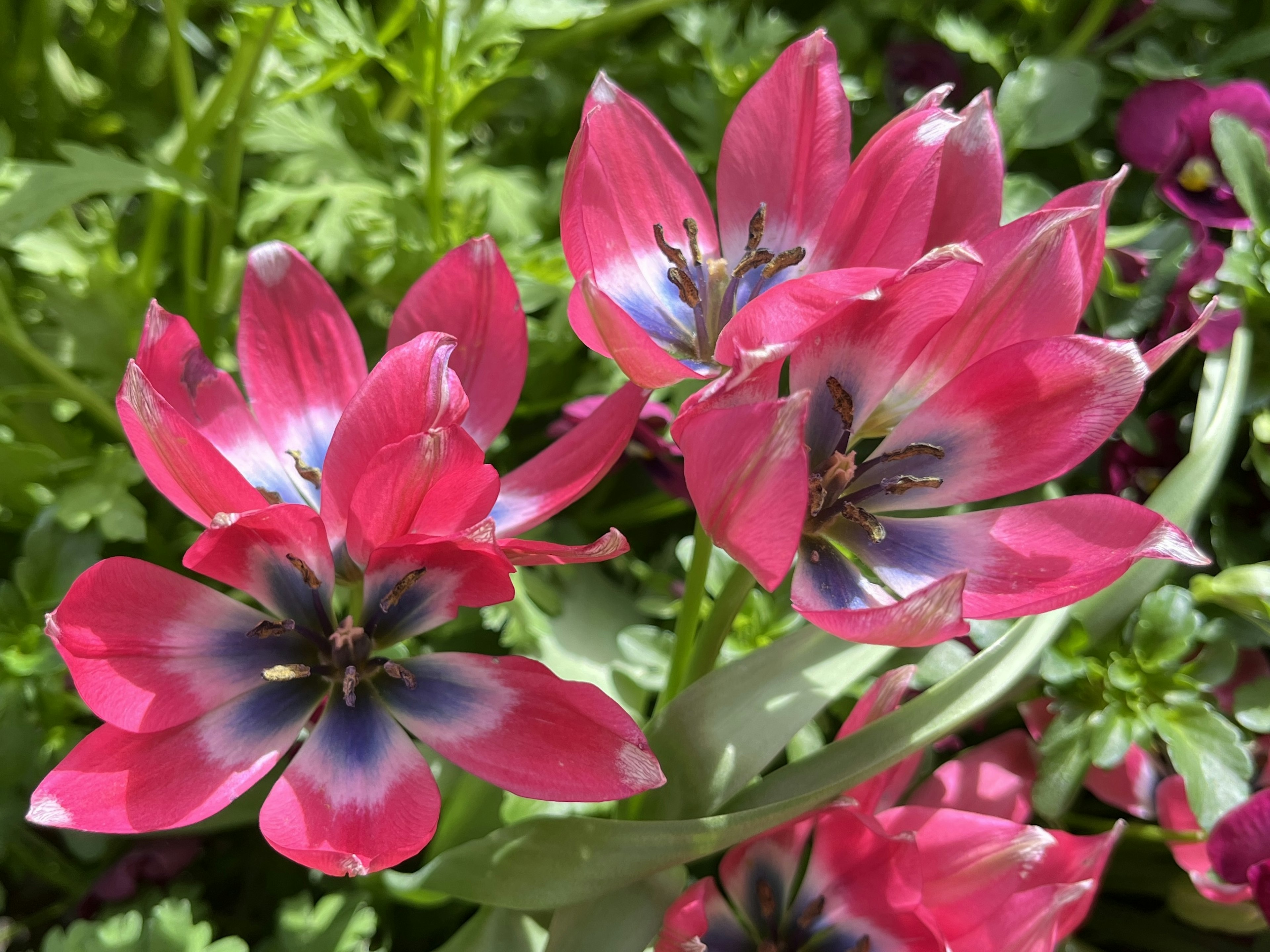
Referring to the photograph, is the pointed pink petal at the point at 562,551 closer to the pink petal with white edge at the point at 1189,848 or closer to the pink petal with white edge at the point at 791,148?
the pink petal with white edge at the point at 791,148

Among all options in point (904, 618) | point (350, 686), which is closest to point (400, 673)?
point (350, 686)

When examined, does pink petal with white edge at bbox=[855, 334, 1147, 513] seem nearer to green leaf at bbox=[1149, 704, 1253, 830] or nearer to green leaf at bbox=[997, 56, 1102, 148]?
green leaf at bbox=[1149, 704, 1253, 830]

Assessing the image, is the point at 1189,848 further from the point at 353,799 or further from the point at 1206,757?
the point at 353,799

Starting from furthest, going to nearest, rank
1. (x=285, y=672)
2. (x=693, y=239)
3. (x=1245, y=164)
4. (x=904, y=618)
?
1. (x=1245, y=164)
2. (x=693, y=239)
3. (x=285, y=672)
4. (x=904, y=618)

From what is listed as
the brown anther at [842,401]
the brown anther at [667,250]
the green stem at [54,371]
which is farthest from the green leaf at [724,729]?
the green stem at [54,371]

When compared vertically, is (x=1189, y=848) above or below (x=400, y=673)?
below

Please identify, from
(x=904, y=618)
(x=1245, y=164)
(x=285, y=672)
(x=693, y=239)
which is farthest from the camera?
(x=1245, y=164)
